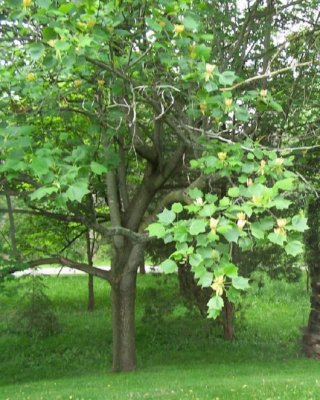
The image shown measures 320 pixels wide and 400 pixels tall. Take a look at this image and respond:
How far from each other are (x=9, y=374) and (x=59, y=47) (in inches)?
424

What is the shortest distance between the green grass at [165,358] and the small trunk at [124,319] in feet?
1.27

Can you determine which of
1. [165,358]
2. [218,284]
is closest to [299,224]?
[218,284]

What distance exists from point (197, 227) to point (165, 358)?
10.7 meters

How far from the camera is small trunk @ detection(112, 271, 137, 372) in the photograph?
10.9 meters

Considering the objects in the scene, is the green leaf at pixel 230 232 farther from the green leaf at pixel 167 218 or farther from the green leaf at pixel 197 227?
the green leaf at pixel 167 218

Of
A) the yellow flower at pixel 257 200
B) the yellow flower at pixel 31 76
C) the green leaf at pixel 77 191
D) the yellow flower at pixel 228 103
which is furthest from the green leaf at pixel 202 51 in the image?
the yellow flower at pixel 257 200

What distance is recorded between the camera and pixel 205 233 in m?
3.40

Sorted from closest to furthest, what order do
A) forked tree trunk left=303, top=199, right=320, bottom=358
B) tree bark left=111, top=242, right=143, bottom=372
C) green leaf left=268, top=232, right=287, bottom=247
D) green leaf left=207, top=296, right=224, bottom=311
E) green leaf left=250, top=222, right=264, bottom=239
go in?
green leaf left=207, top=296, right=224, bottom=311 → green leaf left=268, top=232, right=287, bottom=247 → green leaf left=250, top=222, right=264, bottom=239 → tree bark left=111, top=242, right=143, bottom=372 → forked tree trunk left=303, top=199, right=320, bottom=358

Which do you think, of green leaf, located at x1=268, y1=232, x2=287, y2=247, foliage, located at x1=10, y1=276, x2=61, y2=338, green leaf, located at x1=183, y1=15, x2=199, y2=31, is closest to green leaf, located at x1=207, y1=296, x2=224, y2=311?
green leaf, located at x1=268, y1=232, x2=287, y2=247

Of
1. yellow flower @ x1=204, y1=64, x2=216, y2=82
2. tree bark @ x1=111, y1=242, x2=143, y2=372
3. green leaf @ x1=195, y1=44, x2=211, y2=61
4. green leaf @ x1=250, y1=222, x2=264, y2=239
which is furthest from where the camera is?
tree bark @ x1=111, y1=242, x2=143, y2=372

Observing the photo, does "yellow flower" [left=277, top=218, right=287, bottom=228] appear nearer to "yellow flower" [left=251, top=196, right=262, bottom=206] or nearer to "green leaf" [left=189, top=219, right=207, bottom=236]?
"yellow flower" [left=251, top=196, right=262, bottom=206]

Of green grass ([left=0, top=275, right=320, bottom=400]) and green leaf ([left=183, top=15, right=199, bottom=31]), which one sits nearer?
green leaf ([left=183, top=15, right=199, bottom=31])

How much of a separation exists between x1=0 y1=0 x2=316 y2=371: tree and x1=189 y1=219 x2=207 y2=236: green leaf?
112cm

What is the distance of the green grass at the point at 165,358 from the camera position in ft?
27.0
